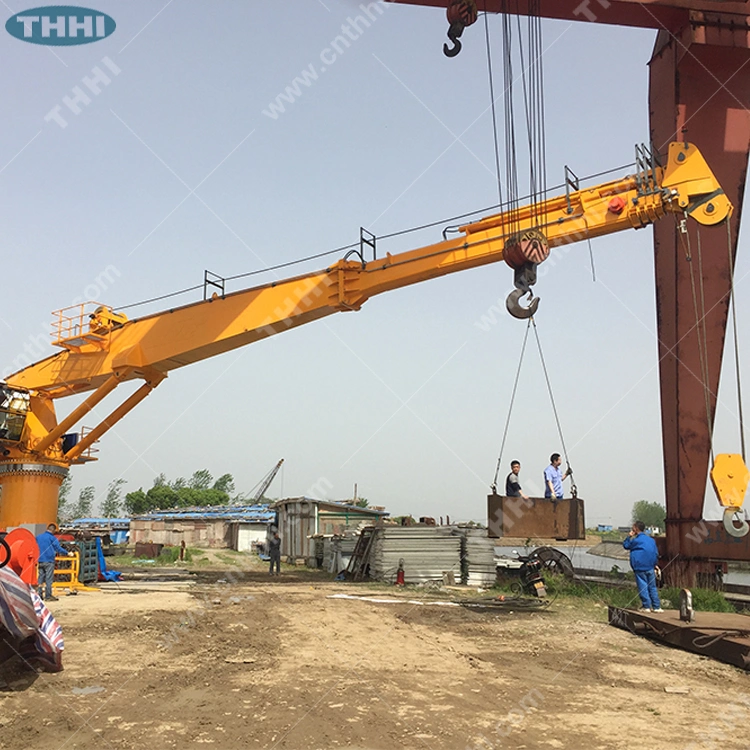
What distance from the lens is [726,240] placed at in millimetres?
12141

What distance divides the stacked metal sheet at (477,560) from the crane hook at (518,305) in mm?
6723

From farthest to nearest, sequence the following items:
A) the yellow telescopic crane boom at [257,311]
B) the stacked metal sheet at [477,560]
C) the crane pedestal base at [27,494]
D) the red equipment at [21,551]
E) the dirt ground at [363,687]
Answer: the crane pedestal base at [27,494], the stacked metal sheet at [477,560], the yellow telescopic crane boom at [257,311], the red equipment at [21,551], the dirt ground at [363,687]

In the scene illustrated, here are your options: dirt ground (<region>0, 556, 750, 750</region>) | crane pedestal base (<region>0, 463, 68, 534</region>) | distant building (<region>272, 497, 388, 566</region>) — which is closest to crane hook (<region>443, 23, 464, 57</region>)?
dirt ground (<region>0, 556, 750, 750</region>)

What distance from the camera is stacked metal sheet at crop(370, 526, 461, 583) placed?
1483 cm

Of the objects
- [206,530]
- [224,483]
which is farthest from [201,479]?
[206,530]

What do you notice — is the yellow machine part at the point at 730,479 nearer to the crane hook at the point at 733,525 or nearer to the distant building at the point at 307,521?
the crane hook at the point at 733,525

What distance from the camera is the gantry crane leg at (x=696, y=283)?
11.9m

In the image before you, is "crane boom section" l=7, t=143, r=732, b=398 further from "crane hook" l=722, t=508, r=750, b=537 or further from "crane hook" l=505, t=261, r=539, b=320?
"crane hook" l=722, t=508, r=750, b=537

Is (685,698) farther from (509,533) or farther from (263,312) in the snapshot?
(263,312)

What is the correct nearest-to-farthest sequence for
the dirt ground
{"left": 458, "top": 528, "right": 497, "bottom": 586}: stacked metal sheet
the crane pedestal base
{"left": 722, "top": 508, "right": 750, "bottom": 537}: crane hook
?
the dirt ground, {"left": 722, "top": 508, "right": 750, "bottom": 537}: crane hook, {"left": 458, "top": 528, "right": 497, "bottom": 586}: stacked metal sheet, the crane pedestal base

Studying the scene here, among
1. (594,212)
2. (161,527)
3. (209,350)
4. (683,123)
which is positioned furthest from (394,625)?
(161,527)

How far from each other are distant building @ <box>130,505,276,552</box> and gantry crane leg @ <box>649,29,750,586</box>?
23.8 meters

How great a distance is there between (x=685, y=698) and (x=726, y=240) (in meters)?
9.15

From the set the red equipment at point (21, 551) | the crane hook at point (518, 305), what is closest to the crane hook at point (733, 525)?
the crane hook at point (518, 305)
